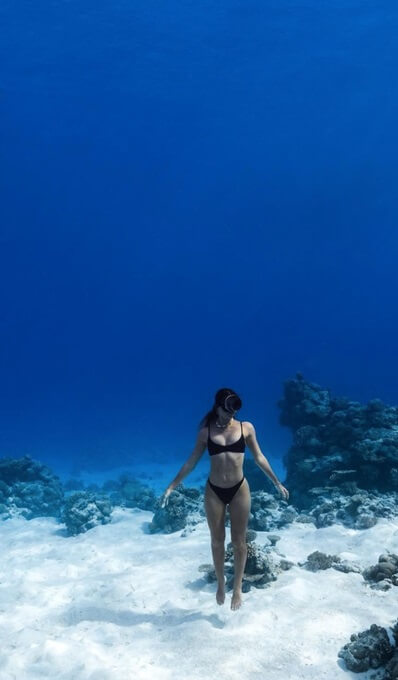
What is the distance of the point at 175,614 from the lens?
18.3ft

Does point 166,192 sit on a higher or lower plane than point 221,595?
higher

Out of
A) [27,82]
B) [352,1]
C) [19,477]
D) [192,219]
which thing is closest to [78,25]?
[27,82]

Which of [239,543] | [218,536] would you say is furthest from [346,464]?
[218,536]

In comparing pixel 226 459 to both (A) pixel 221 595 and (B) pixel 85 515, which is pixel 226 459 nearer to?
(A) pixel 221 595

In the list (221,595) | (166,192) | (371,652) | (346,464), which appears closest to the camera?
(371,652)

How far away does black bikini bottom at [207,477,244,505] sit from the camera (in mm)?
5105

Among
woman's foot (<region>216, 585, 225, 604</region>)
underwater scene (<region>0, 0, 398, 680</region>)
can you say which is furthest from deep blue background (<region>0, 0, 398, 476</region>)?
woman's foot (<region>216, 585, 225, 604</region>)

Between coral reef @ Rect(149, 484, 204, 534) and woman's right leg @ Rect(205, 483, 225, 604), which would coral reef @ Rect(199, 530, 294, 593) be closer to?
woman's right leg @ Rect(205, 483, 225, 604)

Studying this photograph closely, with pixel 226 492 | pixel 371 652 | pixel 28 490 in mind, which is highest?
pixel 28 490

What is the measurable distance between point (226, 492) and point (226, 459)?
401 mm

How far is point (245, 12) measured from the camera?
43.6 meters

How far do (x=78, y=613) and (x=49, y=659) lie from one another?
1417mm

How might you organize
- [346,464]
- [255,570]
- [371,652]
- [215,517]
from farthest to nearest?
1. [346,464]
2. [255,570]
3. [215,517]
4. [371,652]

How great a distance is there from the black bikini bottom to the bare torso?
5 cm
